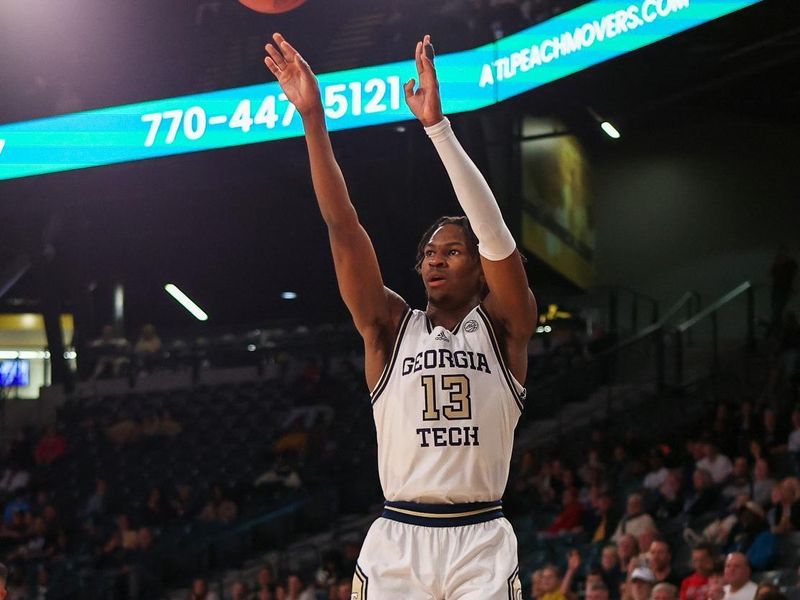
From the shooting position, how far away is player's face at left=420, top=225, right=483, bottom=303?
3830 mm

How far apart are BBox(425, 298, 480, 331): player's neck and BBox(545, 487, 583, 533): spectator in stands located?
7243 millimetres

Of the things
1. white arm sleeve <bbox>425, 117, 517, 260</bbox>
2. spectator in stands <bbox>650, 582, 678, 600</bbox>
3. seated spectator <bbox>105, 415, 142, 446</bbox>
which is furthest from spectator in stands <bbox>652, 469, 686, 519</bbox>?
seated spectator <bbox>105, 415, 142, 446</bbox>

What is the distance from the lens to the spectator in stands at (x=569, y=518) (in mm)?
10844

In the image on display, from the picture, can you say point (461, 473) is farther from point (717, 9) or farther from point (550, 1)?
point (550, 1)

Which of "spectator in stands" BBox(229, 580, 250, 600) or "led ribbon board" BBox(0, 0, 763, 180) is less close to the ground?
"led ribbon board" BBox(0, 0, 763, 180)

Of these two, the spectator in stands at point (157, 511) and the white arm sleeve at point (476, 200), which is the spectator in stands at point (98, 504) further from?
the white arm sleeve at point (476, 200)

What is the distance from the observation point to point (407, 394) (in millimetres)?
3713

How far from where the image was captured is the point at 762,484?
31.7 ft

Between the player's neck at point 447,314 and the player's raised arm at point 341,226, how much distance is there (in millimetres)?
146

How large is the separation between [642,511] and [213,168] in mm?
5038

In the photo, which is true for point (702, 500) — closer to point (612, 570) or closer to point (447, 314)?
point (612, 570)

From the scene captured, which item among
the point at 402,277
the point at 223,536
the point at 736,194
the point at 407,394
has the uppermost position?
the point at 736,194

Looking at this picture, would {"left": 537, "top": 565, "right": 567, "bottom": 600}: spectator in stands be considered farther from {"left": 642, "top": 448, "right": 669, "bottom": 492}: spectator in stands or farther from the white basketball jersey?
the white basketball jersey

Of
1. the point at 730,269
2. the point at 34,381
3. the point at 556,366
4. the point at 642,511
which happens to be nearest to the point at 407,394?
the point at 642,511
